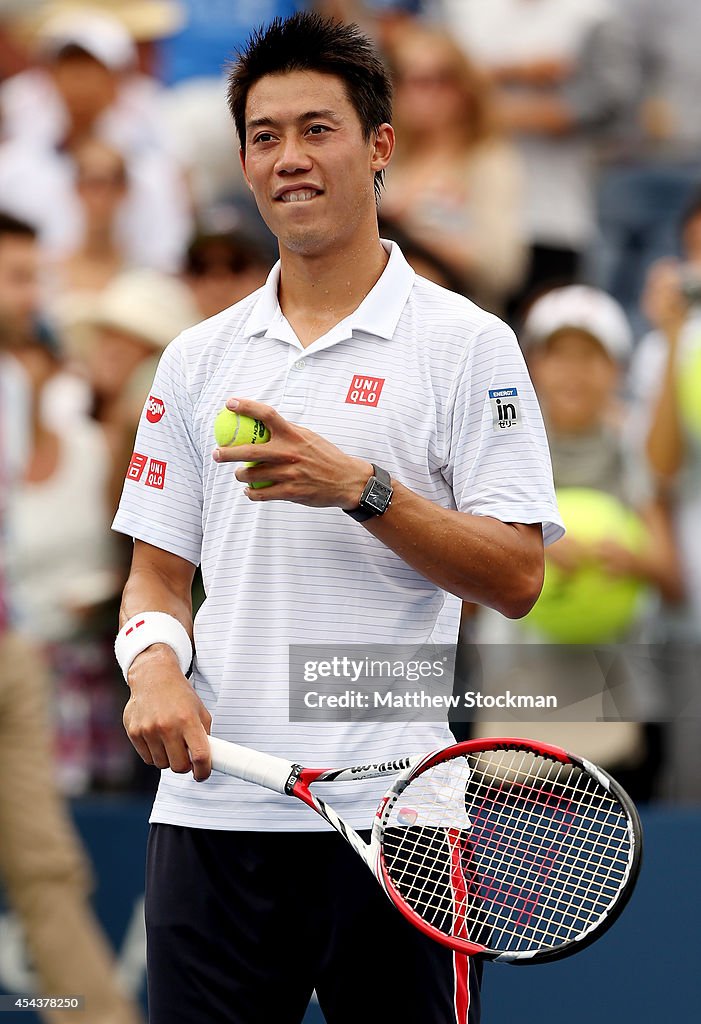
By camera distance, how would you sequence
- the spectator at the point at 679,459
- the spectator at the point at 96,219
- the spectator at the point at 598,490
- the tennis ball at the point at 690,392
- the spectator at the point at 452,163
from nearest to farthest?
1. the spectator at the point at 598,490
2. the spectator at the point at 679,459
3. the tennis ball at the point at 690,392
4. the spectator at the point at 452,163
5. the spectator at the point at 96,219

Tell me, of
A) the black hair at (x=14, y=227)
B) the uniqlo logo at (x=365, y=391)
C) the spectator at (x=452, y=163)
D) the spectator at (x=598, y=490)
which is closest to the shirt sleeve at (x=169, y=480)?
the uniqlo logo at (x=365, y=391)

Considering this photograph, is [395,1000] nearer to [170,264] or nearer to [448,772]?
[448,772]

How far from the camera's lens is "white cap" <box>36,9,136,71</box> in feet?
18.2

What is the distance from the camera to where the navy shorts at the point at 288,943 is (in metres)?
2.29

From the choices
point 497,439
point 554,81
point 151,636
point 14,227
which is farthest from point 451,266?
point 151,636

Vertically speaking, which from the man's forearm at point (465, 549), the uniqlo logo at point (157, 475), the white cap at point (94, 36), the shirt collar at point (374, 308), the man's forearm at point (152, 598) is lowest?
the man's forearm at point (152, 598)

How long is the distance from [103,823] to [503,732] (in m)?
1.40

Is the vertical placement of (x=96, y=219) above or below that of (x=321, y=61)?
above

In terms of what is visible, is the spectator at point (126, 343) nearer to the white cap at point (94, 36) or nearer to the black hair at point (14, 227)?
the black hair at point (14, 227)

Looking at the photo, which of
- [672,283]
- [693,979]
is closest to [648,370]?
[672,283]

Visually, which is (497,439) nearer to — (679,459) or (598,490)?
(598,490)

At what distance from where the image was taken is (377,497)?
212 centimetres

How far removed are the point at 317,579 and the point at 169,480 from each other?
1.03ft

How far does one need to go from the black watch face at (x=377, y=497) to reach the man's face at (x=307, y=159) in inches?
17.1
